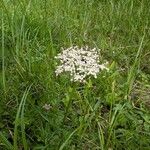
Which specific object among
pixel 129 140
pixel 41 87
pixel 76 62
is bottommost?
pixel 129 140

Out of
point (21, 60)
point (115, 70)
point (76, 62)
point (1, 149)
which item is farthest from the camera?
point (115, 70)

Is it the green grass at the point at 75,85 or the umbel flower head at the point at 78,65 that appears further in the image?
the green grass at the point at 75,85

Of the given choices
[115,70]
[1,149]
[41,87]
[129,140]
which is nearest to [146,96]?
[115,70]

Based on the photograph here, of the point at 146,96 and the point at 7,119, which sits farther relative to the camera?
the point at 146,96

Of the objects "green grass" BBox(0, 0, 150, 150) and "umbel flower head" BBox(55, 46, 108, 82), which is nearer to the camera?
"umbel flower head" BBox(55, 46, 108, 82)

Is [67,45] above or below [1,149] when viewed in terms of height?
above

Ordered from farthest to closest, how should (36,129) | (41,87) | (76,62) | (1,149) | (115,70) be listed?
(115,70) < (41,87) < (36,129) < (1,149) < (76,62)

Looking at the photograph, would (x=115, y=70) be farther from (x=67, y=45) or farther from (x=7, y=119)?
(x=7, y=119)

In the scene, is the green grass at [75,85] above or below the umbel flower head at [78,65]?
below
